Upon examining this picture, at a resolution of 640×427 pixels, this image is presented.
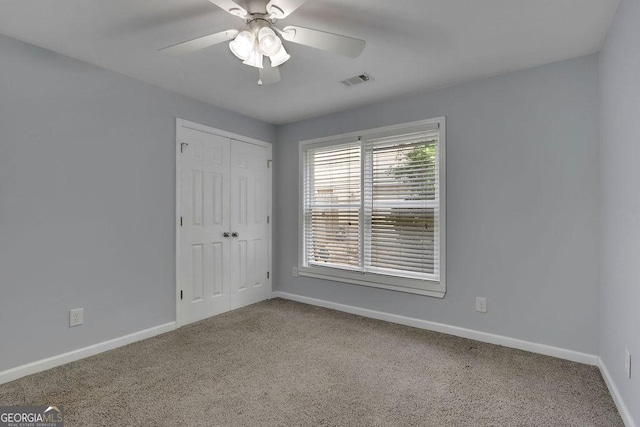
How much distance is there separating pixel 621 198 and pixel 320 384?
85.3 inches

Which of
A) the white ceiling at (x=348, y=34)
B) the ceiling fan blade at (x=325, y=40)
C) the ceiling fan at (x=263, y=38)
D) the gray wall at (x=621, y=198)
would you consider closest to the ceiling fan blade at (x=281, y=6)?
the ceiling fan at (x=263, y=38)

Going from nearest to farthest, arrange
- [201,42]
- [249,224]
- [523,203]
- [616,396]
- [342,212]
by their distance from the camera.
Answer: [201,42] < [616,396] < [523,203] < [342,212] < [249,224]

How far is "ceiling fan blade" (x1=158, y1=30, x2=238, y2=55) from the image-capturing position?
1.81 metres

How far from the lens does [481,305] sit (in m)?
2.94

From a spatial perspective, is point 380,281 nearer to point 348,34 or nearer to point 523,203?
point 523,203

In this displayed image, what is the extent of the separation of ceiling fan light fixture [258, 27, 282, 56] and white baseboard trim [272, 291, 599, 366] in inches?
109

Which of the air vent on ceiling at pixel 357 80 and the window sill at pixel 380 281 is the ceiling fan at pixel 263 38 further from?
the window sill at pixel 380 281

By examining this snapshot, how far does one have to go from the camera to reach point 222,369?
243cm

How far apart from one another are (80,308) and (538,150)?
12.7 feet

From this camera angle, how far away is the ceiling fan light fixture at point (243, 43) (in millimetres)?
1747

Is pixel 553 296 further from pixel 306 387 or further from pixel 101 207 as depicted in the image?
pixel 101 207

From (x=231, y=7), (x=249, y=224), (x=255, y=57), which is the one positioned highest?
(x=231, y=7)

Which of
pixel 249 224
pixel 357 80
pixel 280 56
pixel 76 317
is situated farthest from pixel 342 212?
pixel 76 317

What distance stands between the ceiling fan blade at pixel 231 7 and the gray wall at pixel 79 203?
68.4 inches
